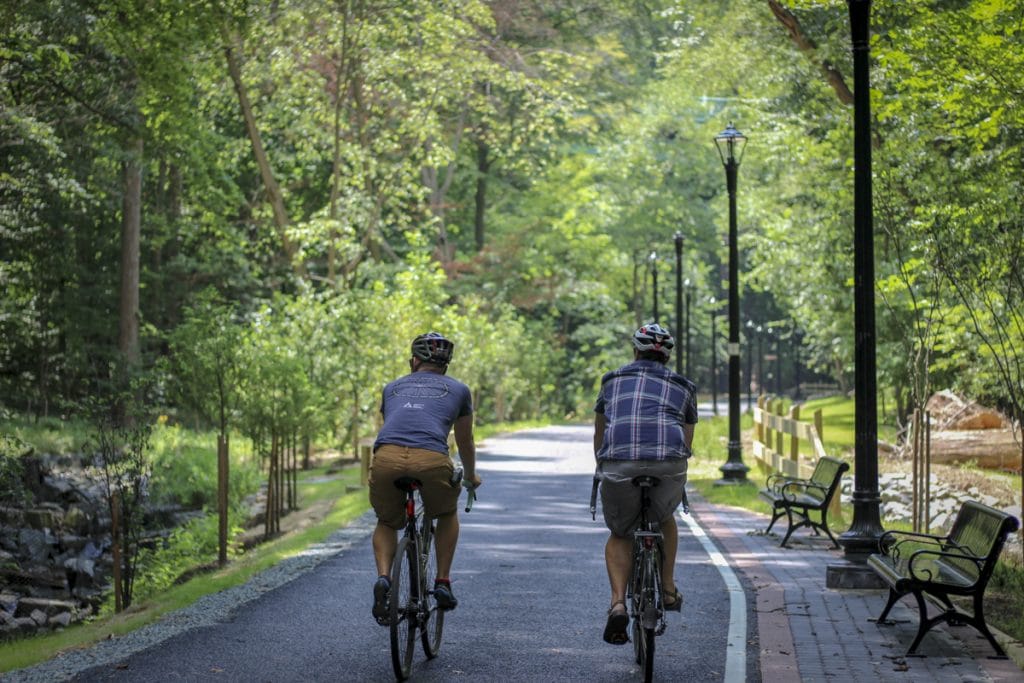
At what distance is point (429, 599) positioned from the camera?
932 centimetres

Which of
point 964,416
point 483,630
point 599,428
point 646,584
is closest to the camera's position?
point 646,584

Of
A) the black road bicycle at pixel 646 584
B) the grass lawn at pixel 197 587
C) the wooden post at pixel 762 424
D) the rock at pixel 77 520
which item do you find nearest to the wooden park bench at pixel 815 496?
the grass lawn at pixel 197 587

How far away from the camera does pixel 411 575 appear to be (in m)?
8.80

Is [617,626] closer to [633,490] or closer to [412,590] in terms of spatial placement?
[633,490]

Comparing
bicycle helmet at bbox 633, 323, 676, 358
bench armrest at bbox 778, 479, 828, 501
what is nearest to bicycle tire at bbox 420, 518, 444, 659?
bicycle helmet at bbox 633, 323, 676, 358

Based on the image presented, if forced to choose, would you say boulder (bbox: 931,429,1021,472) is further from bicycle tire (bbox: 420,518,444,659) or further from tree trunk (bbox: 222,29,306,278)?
bicycle tire (bbox: 420,518,444,659)

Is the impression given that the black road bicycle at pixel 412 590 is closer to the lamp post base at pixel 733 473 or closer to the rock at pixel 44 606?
the rock at pixel 44 606

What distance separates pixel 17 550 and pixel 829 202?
16040 millimetres

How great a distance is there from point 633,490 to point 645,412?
0.44 meters

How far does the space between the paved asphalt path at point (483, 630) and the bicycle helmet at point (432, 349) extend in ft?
5.93

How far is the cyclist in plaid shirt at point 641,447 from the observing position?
28.0ft

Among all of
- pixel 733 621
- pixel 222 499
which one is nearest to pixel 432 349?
pixel 733 621

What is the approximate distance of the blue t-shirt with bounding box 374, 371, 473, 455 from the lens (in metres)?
8.72

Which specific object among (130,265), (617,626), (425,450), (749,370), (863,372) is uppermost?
(130,265)
